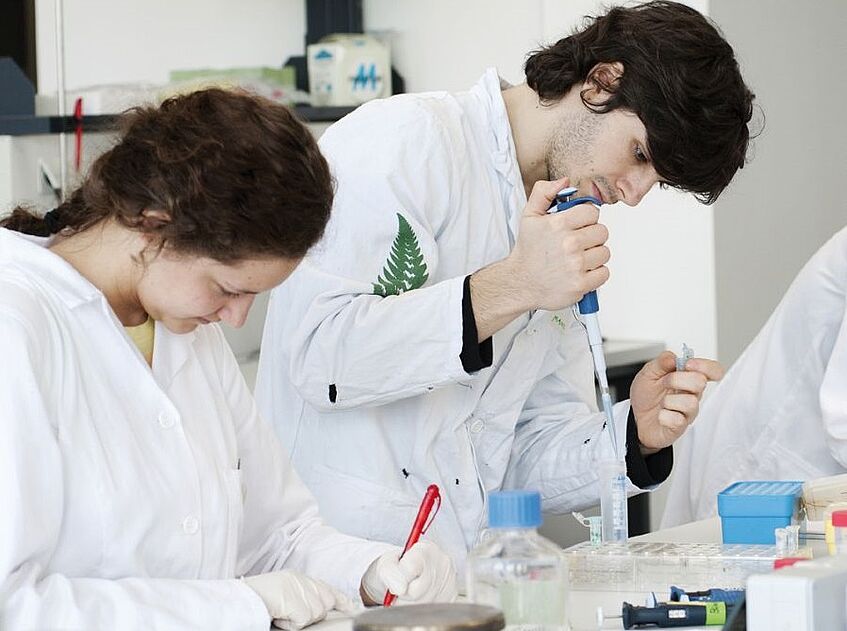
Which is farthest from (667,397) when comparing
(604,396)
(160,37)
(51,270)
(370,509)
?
(160,37)

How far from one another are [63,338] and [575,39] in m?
1.01

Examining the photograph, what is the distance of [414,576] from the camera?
5.20 feet

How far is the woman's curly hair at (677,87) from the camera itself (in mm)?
1942

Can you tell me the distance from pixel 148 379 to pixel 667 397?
851 mm

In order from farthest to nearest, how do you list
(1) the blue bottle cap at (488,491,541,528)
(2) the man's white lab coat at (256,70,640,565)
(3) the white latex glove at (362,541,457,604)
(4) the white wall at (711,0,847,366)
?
1. (4) the white wall at (711,0,847,366)
2. (2) the man's white lab coat at (256,70,640,565)
3. (3) the white latex glove at (362,541,457,604)
4. (1) the blue bottle cap at (488,491,541,528)

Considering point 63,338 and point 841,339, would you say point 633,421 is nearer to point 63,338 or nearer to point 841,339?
point 841,339

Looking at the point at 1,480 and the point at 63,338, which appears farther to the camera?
the point at 63,338

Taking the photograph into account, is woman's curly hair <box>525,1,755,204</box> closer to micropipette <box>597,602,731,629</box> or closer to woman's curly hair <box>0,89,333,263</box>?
woman's curly hair <box>0,89,333,263</box>

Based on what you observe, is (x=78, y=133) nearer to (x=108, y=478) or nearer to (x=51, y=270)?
(x=51, y=270)

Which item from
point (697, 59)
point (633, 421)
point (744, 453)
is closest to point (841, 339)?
point (744, 453)

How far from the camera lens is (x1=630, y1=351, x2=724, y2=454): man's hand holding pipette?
79.4 inches

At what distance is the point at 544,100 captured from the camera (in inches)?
83.4

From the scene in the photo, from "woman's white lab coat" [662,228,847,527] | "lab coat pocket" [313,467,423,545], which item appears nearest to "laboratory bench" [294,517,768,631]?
"lab coat pocket" [313,467,423,545]

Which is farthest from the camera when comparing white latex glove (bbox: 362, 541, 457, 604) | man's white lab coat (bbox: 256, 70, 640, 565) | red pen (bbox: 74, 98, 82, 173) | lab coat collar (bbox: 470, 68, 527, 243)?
red pen (bbox: 74, 98, 82, 173)
